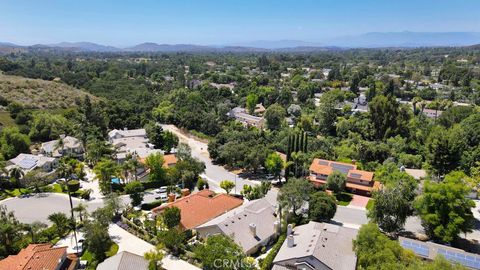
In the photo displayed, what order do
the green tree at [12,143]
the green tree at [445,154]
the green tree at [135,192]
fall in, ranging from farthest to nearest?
1. the green tree at [12,143]
2. the green tree at [445,154]
3. the green tree at [135,192]

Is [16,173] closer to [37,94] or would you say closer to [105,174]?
[105,174]

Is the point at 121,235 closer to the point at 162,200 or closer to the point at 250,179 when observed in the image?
the point at 162,200

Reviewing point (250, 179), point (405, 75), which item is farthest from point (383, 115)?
point (405, 75)

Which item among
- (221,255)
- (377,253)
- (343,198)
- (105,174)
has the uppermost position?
(377,253)

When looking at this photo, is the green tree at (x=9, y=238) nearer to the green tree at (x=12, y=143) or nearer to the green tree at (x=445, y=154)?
the green tree at (x=12, y=143)

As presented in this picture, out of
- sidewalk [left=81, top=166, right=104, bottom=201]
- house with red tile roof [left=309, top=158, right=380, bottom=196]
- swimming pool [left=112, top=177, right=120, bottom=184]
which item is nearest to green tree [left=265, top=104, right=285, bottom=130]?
house with red tile roof [left=309, top=158, right=380, bottom=196]

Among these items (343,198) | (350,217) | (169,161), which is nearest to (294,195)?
(350,217)

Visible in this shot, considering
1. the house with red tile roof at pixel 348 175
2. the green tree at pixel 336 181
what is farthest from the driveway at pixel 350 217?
the house with red tile roof at pixel 348 175
